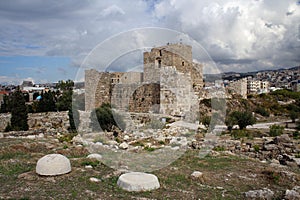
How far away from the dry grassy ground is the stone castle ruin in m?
6.64

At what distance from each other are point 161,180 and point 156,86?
10.0 metres

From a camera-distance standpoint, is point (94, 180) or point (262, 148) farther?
point (262, 148)

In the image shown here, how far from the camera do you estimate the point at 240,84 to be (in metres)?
29.1

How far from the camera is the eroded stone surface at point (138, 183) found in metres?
5.02

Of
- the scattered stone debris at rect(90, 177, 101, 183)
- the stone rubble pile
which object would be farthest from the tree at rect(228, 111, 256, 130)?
the scattered stone debris at rect(90, 177, 101, 183)

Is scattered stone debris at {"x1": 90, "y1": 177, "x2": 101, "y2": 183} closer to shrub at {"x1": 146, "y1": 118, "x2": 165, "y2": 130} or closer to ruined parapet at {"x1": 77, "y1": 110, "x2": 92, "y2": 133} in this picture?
shrub at {"x1": 146, "y1": 118, "x2": 165, "y2": 130}

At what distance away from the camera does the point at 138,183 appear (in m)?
5.06

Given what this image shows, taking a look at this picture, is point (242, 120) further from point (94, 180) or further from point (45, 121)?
point (45, 121)

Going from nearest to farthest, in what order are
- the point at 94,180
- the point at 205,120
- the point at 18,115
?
the point at 94,180 < the point at 205,120 < the point at 18,115

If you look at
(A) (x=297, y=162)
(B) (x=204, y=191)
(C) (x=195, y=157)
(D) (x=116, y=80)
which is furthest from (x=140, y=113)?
(B) (x=204, y=191)

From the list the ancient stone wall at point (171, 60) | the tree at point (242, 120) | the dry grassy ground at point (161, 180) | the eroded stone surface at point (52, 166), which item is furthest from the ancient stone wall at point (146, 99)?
the eroded stone surface at point (52, 166)

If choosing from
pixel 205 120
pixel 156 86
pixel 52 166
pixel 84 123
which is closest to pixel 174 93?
pixel 156 86

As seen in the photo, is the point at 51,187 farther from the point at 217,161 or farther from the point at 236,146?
the point at 236,146

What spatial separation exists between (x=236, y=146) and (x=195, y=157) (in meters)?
3.17
